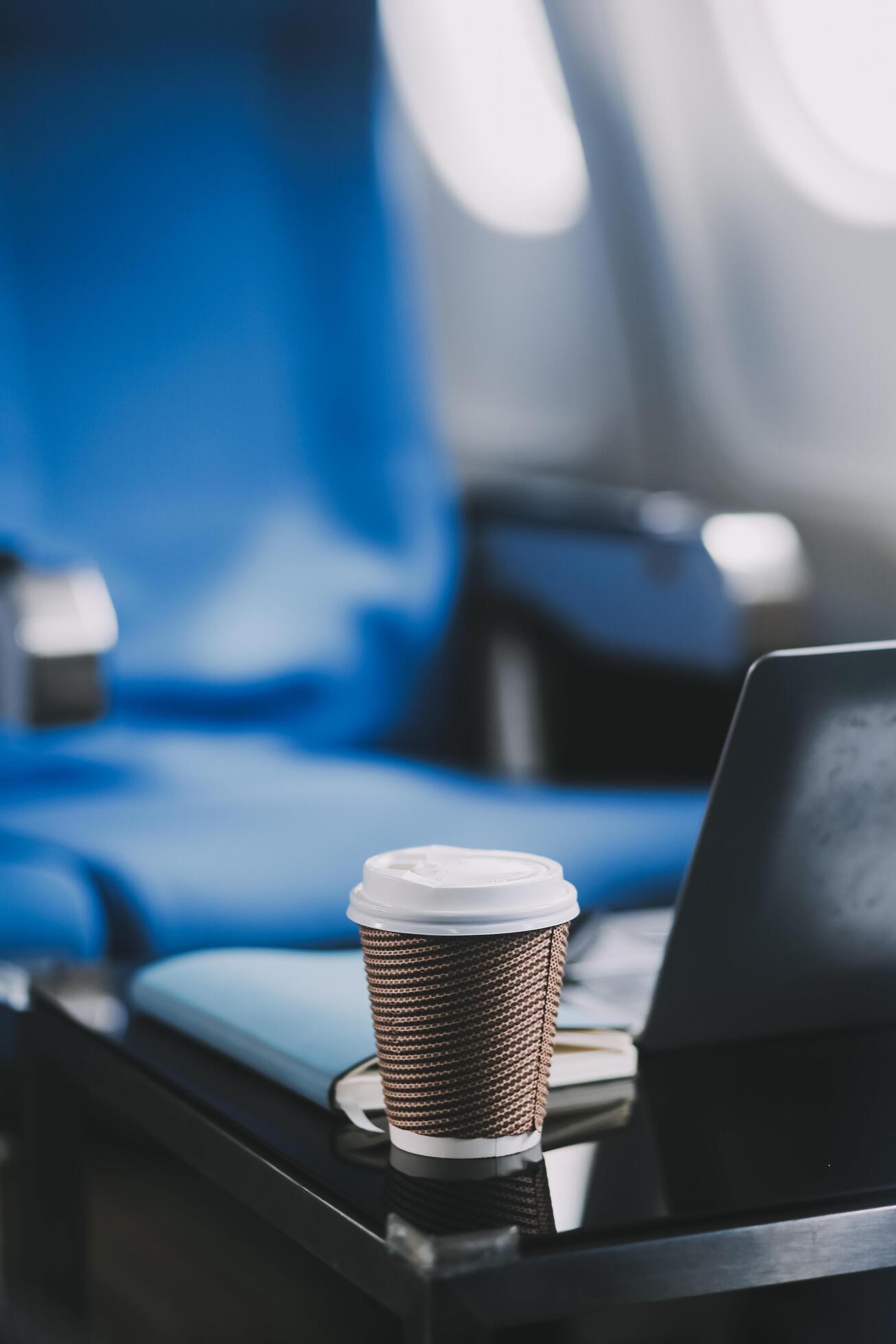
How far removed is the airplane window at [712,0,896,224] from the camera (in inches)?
77.7

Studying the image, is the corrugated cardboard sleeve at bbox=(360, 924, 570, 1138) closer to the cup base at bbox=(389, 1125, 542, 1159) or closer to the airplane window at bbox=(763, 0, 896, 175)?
the cup base at bbox=(389, 1125, 542, 1159)

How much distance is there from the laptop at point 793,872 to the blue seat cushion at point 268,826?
0.38m

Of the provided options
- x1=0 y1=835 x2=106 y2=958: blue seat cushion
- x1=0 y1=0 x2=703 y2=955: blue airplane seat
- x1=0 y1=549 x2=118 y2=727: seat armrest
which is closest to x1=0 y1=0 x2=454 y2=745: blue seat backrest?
x1=0 y1=0 x2=703 y2=955: blue airplane seat

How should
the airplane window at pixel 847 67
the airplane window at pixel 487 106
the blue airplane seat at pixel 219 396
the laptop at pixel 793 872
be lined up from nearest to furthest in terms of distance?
the laptop at pixel 793 872 → the blue airplane seat at pixel 219 396 → the airplane window at pixel 847 67 → the airplane window at pixel 487 106

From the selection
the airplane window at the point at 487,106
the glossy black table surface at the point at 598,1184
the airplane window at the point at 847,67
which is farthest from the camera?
the airplane window at the point at 487,106

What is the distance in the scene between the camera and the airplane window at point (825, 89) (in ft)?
6.47

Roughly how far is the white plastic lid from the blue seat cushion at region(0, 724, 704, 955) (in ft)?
1.55

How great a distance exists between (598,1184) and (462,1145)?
0.05 meters

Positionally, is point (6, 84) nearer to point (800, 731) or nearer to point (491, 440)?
point (491, 440)

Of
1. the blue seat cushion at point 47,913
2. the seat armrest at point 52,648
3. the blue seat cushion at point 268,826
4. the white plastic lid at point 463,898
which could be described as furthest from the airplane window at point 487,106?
the white plastic lid at point 463,898

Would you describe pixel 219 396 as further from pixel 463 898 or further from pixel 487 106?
pixel 463 898

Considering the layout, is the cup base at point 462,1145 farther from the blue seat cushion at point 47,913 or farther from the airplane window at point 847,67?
the airplane window at point 847,67

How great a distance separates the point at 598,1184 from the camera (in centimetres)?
68

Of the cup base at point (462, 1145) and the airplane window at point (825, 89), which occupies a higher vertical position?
the airplane window at point (825, 89)
